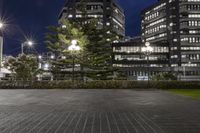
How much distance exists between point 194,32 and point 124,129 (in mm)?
122296

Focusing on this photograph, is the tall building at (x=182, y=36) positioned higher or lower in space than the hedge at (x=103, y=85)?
higher

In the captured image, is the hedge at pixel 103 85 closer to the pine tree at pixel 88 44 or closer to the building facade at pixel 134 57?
the pine tree at pixel 88 44

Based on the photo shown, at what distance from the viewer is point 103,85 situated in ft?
120

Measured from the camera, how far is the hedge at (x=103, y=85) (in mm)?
36312

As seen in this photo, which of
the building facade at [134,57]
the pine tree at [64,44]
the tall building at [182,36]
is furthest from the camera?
the building facade at [134,57]

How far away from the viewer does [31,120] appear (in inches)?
385

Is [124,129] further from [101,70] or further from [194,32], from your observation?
[194,32]

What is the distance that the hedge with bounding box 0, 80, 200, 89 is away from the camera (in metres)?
36.3

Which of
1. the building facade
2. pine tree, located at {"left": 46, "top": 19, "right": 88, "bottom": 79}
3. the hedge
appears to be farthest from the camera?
the building facade

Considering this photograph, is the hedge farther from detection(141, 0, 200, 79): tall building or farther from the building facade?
the building facade

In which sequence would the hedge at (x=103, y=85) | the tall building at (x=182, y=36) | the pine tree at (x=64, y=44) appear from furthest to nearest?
1. the tall building at (x=182, y=36)
2. the pine tree at (x=64, y=44)
3. the hedge at (x=103, y=85)

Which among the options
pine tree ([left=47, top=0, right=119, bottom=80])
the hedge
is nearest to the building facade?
pine tree ([left=47, top=0, right=119, bottom=80])

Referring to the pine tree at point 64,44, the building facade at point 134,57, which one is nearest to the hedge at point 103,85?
the pine tree at point 64,44

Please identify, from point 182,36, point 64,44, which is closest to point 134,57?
point 182,36
